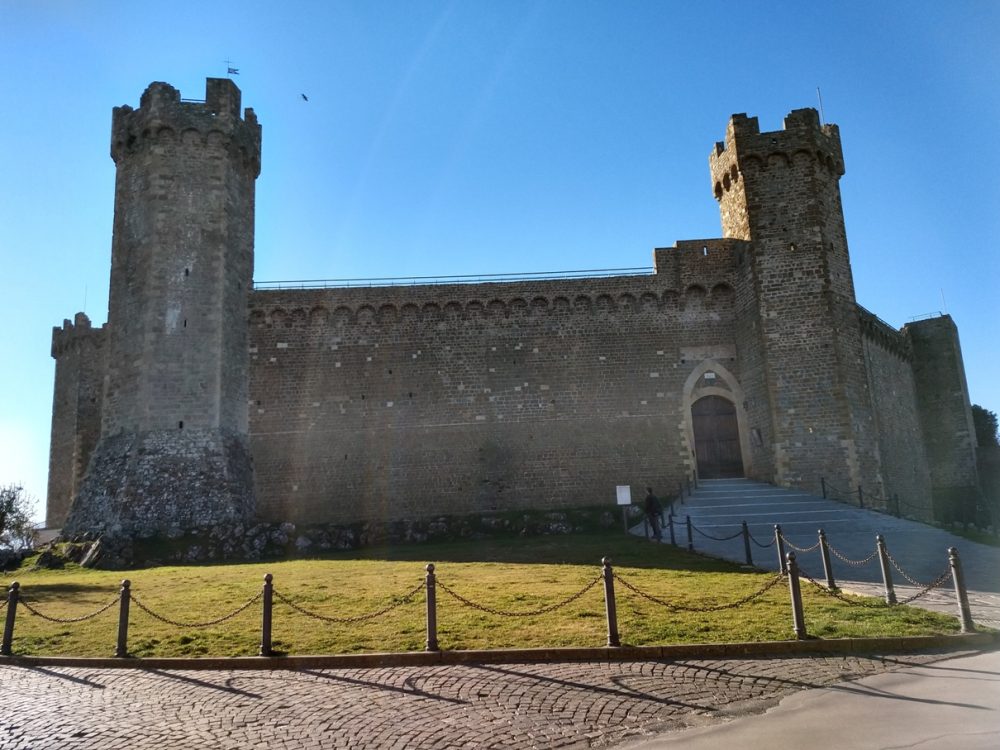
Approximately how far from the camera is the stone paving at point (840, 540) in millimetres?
9852

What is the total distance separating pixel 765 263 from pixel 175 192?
1849 centimetres

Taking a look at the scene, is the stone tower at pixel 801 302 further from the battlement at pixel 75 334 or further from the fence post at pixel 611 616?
the battlement at pixel 75 334

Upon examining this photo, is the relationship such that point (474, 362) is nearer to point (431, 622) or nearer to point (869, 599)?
point (869, 599)

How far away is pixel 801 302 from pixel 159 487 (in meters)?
19.3

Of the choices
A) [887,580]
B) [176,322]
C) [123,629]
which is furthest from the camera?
[176,322]

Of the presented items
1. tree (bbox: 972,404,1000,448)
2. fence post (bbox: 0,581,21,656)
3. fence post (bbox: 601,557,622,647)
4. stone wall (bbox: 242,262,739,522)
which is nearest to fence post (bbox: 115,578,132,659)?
fence post (bbox: 0,581,21,656)

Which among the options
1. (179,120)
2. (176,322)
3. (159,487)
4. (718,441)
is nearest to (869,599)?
(718,441)

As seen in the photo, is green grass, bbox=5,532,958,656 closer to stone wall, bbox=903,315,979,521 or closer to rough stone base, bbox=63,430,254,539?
rough stone base, bbox=63,430,254,539

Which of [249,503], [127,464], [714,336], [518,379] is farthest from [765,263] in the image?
[127,464]

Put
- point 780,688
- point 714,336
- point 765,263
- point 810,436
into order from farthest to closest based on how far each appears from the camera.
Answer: point 714,336, point 765,263, point 810,436, point 780,688

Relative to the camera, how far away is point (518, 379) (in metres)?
23.3

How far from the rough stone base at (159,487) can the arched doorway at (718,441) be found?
46.6 ft

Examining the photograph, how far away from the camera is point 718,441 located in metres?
22.9

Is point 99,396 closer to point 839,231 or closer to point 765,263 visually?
point 765,263
